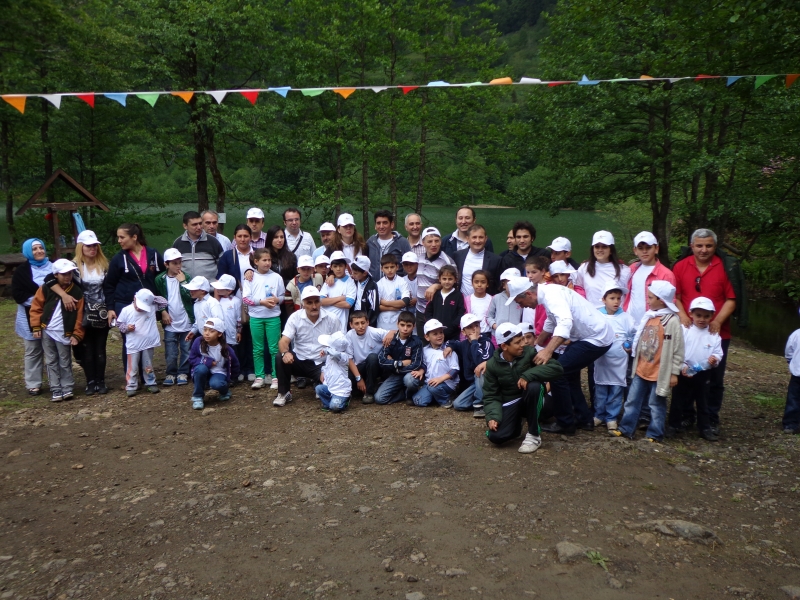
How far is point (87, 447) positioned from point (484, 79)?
19590mm

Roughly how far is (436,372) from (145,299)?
10.7 feet

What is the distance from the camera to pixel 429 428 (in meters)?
6.16

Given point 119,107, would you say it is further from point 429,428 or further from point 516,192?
point 429,428

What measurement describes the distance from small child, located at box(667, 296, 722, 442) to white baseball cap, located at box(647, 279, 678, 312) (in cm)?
35

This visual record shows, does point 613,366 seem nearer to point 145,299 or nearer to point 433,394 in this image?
point 433,394

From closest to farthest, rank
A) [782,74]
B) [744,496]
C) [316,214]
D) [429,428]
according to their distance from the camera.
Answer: [744,496] < [429,428] < [782,74] < [316,214]

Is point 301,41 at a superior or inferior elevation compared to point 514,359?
superior

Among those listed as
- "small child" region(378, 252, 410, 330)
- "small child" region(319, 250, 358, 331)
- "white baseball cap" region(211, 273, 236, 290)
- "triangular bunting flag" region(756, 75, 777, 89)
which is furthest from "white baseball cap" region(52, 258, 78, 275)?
"triangular bunting flag" region(756, 75, 777, 89)

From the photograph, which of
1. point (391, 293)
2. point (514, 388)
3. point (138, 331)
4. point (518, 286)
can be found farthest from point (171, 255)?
point (514, 388)

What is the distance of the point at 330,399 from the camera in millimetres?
6789

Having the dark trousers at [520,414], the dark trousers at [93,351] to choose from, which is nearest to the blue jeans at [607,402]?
the dark trousers at [520,414]

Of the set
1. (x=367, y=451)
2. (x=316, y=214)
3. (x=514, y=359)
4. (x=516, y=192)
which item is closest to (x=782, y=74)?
(x=514, y=359)

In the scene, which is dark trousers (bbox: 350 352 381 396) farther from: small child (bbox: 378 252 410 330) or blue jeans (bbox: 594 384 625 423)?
blue jeans (bbox: 594 384 625 423)

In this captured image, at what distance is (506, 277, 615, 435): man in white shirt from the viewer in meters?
5.44
